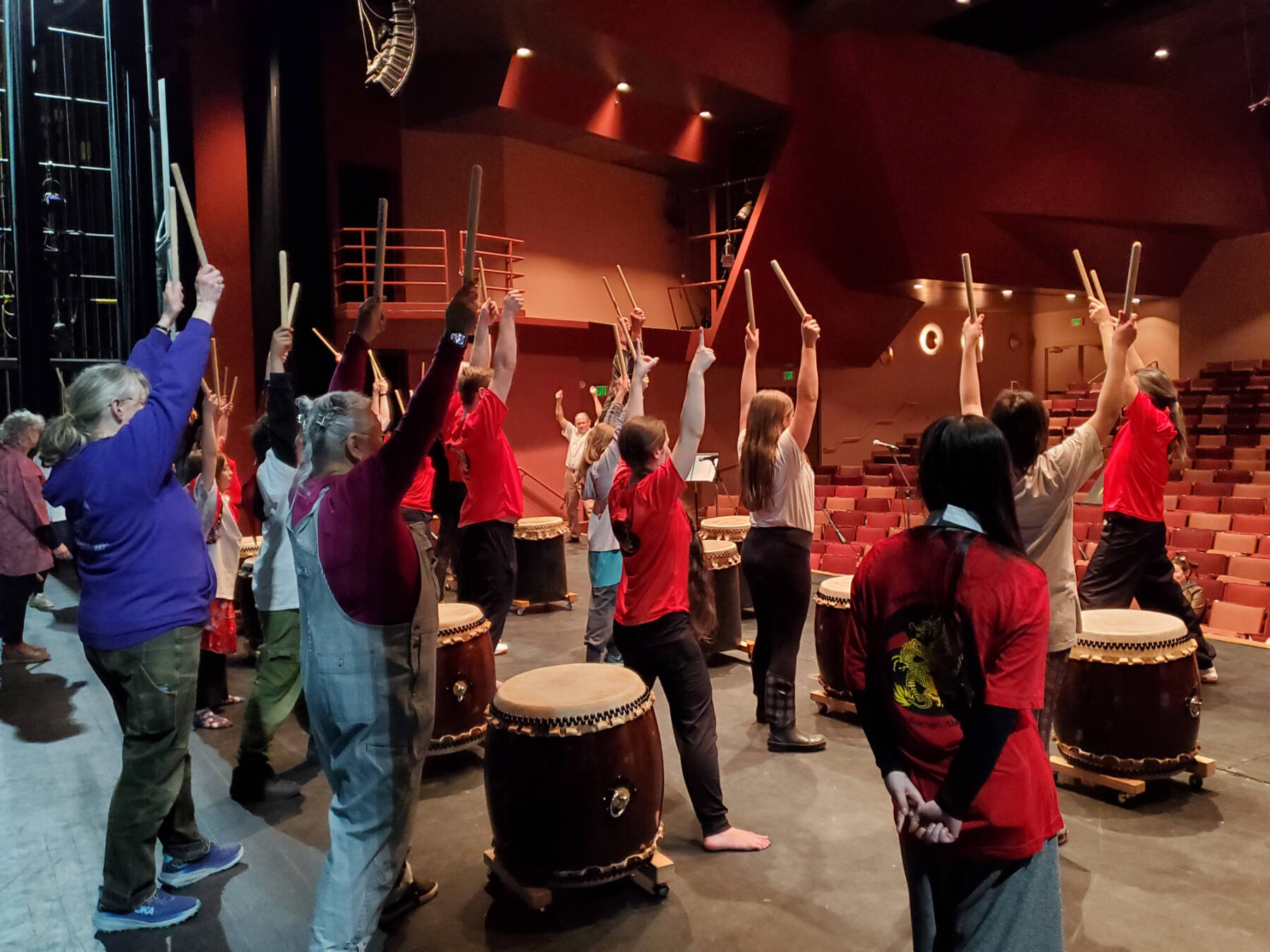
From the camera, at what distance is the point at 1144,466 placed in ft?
14.0

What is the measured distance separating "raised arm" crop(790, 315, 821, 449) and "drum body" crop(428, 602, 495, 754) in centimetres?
159

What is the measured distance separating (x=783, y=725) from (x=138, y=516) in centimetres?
273

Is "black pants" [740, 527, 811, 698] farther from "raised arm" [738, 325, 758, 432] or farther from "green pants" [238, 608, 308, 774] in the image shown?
"green pants" [238, 608, 308, 774]

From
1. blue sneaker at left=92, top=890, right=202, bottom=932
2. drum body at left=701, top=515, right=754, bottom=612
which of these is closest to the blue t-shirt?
drum body at left=701, top=515, right=754, bottom=612

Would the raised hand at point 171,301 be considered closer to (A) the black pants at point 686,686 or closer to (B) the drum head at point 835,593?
(A) the black pants at point 686,686

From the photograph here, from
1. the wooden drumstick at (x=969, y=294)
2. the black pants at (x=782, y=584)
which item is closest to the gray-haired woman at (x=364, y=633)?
the wooden drumstick at (x=969, y=294)

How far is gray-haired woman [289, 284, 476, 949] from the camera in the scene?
1938 mm

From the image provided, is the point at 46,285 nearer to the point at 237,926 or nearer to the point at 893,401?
the point at 237,926

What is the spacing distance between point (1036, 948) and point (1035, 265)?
567 inches

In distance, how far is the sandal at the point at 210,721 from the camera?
14.7 ft

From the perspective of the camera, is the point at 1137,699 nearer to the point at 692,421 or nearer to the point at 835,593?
the point at 835,593

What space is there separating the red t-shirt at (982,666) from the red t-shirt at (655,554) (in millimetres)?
1280

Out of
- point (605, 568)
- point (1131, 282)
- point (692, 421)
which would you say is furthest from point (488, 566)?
point (1131, 282)

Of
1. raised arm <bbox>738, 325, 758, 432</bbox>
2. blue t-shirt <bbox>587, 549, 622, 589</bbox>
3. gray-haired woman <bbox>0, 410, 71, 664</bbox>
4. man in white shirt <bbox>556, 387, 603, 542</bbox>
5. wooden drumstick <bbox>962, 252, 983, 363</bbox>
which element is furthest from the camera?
man in white shirt <bbox>556, 387, 603, 542</bbox>
